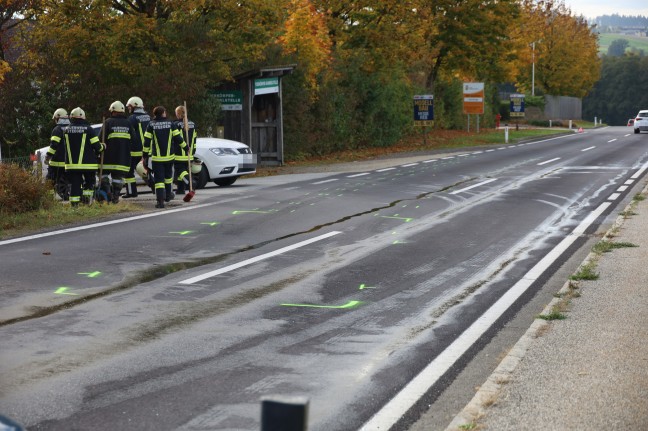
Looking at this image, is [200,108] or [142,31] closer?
[142,31]

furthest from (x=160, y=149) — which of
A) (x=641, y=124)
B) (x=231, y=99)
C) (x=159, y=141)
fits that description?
(x=641, y=124)

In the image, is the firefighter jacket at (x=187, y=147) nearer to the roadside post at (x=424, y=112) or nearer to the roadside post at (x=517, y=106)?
the roadside post at (x=424, y=112)

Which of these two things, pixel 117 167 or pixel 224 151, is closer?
pixel 117 167

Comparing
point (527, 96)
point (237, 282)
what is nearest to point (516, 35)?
point (527, 96)

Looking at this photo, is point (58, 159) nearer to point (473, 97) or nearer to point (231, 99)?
point (231, 99)

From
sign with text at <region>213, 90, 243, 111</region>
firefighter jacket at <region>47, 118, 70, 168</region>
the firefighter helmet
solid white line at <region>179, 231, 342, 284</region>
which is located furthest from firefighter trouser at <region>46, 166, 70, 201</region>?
sign with text at <region>213, 90, 243, 111</region>

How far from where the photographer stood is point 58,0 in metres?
26.0

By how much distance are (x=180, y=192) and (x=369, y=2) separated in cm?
2296

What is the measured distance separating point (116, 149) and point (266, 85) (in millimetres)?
14038

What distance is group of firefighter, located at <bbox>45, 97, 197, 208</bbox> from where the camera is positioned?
1609 cm

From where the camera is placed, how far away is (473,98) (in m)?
54.3

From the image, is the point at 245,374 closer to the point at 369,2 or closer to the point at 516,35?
the point at 369,2

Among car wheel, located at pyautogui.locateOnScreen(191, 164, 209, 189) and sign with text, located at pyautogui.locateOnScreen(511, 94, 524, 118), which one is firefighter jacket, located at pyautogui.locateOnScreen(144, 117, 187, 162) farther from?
sign with text, located at pyautogui.locateOnScreen(511, 94, 524, 118)

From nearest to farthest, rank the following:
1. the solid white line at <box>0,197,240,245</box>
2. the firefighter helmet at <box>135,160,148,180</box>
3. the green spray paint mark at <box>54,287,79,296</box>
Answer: the green spray paint mark at <box>54,287,79,296</box>
the solid white line at <box>0,197,240,245</box>
the firefighter helmet at <box>135,160,148,180</box>
